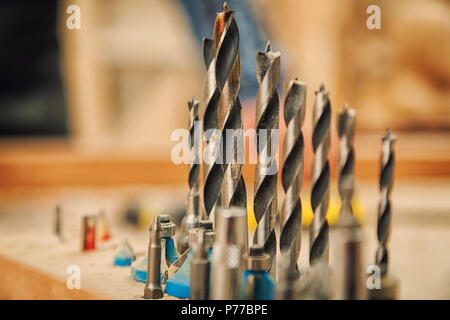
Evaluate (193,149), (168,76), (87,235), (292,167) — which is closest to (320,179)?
(292,167)

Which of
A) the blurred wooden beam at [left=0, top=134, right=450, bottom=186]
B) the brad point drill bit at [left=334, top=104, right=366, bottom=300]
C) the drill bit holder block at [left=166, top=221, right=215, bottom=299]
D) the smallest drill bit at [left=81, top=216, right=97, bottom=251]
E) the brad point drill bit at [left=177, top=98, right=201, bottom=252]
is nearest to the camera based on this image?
the brad point drill bit at [left=334, top=104, right=366, bottom=300]

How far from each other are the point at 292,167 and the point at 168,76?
1.85 m

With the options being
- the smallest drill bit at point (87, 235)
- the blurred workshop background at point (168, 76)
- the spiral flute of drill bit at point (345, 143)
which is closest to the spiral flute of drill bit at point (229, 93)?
the spiral flute of drill bit at point (345, 143)

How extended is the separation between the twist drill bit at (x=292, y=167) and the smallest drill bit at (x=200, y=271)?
4.1 inches

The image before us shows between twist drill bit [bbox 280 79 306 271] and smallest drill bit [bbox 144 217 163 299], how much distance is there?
126 millimetres

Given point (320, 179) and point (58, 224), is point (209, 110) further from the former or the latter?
point (58, 224)

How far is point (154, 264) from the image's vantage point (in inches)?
17.8

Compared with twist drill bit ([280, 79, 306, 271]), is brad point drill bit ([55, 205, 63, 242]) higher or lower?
lower

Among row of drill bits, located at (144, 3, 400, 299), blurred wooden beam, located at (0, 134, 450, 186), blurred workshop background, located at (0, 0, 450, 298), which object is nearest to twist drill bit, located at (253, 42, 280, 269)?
row of drill bits, located at (144, 3, 400, 299)

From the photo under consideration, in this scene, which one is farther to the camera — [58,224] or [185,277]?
[58,224]

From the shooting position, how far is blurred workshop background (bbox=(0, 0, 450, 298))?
208 cm

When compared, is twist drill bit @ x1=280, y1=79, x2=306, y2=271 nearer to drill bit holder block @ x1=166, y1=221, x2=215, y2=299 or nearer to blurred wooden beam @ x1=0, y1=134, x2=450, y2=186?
drill bit holder block @ x1=166, y1=221, x2=215, y2=299

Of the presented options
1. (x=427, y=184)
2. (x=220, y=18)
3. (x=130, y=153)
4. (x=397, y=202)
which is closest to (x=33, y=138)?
(x=130, y=153)

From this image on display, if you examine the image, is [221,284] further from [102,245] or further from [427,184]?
[427,184]
